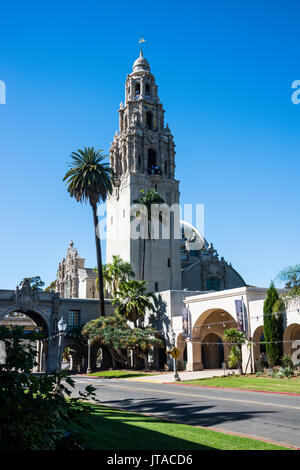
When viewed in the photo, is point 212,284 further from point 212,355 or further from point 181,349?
point 181,349

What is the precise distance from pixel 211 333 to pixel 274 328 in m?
15.2

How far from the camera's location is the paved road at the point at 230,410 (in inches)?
515

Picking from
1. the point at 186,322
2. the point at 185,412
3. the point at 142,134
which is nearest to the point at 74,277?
the point at 142,134

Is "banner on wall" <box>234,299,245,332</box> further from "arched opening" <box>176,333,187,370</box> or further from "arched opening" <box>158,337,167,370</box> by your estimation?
"arched opening" <box>158,337,167,370</box>

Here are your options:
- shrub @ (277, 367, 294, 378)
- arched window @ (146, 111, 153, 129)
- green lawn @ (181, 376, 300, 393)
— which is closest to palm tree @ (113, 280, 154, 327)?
green lawn @ (181, 376, 300, 393)

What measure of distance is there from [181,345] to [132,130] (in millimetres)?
32328

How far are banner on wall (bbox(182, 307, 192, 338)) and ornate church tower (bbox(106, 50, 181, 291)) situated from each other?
14360mm

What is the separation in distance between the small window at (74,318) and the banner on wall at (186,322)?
16910mm

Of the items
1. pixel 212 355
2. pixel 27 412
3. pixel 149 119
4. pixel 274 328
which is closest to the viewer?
pixel 27 412

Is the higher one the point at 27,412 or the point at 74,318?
the point at 74,318

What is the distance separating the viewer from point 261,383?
29.2 m

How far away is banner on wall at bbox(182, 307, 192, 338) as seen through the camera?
45.5 meters

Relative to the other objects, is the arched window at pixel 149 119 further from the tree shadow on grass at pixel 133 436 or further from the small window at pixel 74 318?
the tree shadow on grass at pixel 133 436

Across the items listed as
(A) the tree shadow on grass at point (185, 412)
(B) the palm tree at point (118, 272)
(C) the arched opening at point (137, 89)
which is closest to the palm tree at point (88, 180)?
(B) the palm tree at point (118, 272)
